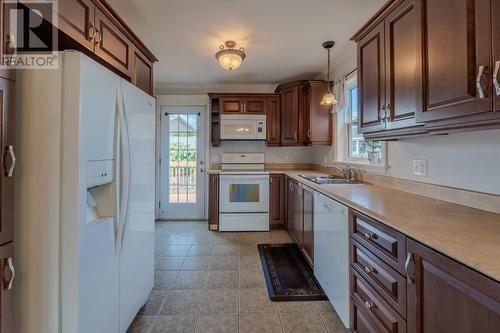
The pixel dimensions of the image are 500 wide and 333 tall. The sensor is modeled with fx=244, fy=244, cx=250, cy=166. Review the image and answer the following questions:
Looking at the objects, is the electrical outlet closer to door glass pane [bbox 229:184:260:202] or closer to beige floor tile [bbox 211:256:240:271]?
beige floor tile [bbox 211:256:240:271]

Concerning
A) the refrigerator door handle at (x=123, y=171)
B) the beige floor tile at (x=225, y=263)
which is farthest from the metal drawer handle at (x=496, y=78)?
the beige floor tile at (x=225, y=263)

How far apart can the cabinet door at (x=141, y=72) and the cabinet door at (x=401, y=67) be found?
187cm

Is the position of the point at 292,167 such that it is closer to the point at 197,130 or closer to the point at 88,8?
the point at 197,130

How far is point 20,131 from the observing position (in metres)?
1.06

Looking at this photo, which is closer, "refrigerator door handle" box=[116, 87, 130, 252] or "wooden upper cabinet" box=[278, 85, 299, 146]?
"refrigerator door handle" box=[116, 87, 130, 252]

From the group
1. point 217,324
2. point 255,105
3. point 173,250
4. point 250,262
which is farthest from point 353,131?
point 173,250

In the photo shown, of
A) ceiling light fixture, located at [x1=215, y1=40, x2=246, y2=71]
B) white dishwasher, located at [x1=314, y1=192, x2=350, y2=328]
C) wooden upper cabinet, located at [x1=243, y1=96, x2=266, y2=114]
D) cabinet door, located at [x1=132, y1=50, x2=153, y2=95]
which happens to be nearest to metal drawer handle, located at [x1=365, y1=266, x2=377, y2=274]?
white dishwasher, located at [x1=314, y1=192, x2=350, y2=328]

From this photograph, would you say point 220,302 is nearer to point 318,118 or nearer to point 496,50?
point 496,50

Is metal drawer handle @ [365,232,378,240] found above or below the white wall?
below

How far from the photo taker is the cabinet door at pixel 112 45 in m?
1.52

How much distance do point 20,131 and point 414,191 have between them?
2381mm

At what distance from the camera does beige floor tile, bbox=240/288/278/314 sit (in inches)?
74.7

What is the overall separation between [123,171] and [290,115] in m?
2.92

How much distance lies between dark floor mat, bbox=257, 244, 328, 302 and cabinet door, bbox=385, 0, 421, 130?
4.97ft
